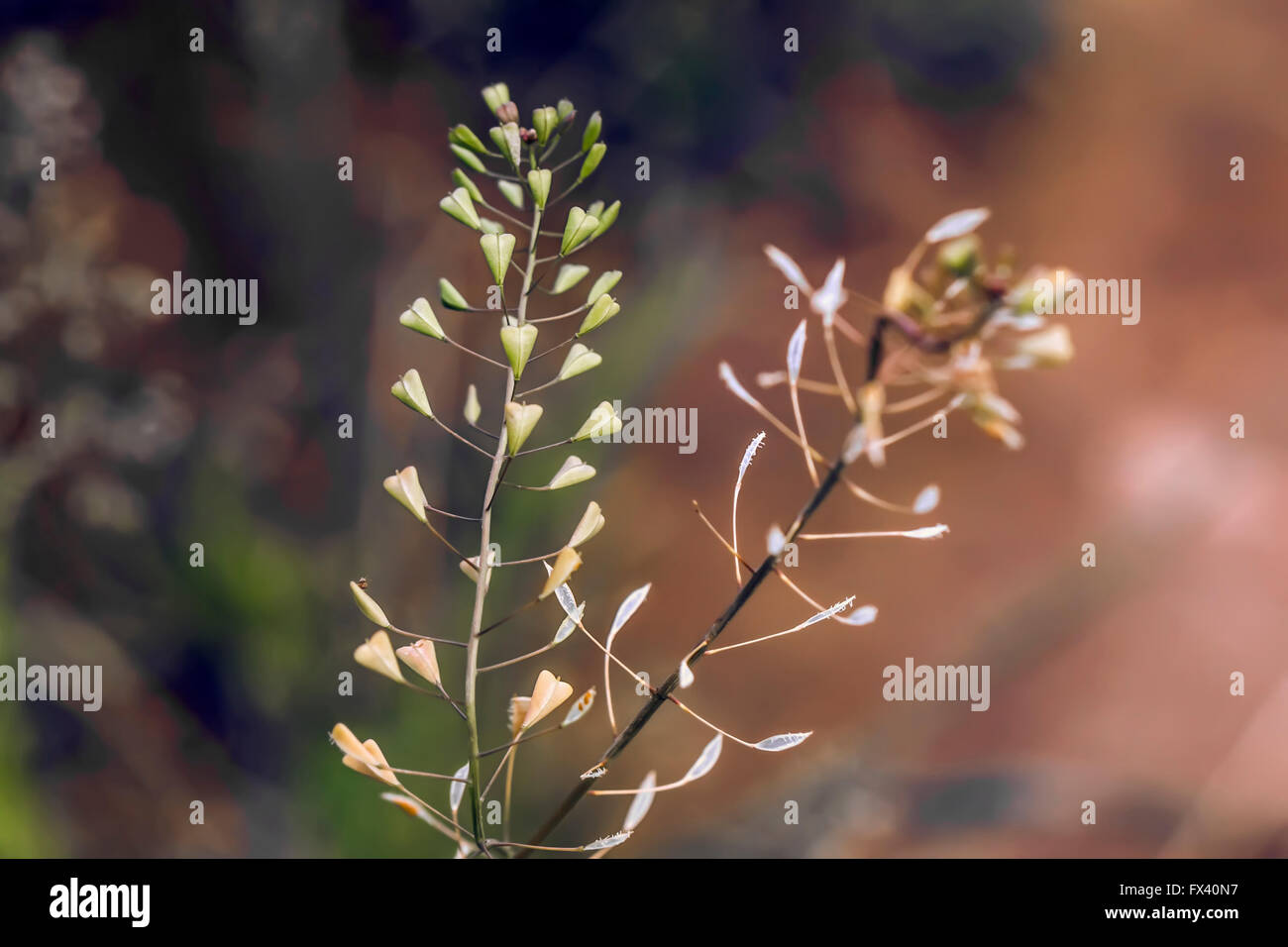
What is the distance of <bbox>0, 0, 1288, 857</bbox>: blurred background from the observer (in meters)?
0.71

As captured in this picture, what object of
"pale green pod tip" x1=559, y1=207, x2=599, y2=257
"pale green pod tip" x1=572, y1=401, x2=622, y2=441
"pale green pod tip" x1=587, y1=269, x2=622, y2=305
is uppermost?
"pale green pod tip" x1=559, y1=207, x2=599, y2=257

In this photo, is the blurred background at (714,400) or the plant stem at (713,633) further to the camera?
the blurred background at (714,400)

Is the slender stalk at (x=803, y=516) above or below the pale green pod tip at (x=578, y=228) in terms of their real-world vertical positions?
below

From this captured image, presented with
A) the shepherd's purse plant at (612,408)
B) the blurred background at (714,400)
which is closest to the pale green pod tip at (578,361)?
the shepherd's purse plant at (612,408)

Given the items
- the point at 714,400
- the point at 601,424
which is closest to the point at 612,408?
the point at 601,424

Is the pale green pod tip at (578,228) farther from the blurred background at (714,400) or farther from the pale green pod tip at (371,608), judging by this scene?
the blurred background at (714,400)

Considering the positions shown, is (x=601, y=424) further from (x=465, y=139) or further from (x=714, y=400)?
(x=714, y=400)

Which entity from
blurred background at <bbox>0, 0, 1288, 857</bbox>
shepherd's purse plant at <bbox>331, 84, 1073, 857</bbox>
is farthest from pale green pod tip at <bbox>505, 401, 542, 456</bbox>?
blurred background at <bbox>0, 0, 1288, 857</bbox>

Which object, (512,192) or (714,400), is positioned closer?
(512,192)

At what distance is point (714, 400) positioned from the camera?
2.80 ft

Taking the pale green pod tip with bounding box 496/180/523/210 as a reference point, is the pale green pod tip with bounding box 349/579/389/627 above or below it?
below

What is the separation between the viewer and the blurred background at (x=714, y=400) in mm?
705

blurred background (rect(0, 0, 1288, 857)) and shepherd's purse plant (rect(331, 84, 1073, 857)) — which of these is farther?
blurred background (rect(0, 0, 1288, 857))

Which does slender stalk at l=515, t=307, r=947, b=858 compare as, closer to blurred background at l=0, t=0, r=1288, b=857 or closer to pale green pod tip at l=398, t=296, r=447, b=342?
pale green pod tip at l=398, t=296, r=447, b=342
